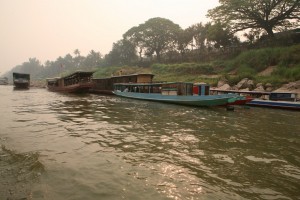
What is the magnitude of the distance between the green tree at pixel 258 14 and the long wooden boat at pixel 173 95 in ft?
70.1

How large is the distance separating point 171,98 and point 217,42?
28.3 meters

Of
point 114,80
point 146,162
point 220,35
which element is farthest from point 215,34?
point 146,162

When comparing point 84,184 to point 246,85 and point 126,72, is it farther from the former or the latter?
point 126,72

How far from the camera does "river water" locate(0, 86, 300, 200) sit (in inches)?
202

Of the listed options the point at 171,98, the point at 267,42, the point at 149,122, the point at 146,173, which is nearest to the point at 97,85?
the point at 171,98

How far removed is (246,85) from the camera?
26.9m

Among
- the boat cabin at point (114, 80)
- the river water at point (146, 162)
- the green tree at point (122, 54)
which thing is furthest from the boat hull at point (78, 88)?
the green tree at point (122, 54)

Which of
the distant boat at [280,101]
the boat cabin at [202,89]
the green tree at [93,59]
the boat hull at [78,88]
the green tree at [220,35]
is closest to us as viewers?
the distant boat at [280,101]

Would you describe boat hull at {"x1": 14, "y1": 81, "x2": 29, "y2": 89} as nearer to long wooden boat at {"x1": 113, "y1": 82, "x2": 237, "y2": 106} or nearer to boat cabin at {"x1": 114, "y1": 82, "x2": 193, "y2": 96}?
boat cabin at {"x1": 114, "y1": 82, "x2": 193, "y2": 96}

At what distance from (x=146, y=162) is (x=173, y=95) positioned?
15473mm

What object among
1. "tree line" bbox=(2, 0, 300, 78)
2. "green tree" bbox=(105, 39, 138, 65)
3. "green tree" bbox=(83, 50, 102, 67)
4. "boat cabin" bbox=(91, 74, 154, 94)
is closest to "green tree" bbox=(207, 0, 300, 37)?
"tree line" bbox=(2, 0, 300, 78)

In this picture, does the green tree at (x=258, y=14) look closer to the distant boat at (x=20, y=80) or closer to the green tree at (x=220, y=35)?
the green tree at (x=220, y=35)

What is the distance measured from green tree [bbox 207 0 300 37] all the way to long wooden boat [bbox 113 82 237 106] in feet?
70.1

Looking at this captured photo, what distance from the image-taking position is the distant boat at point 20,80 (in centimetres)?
5012
